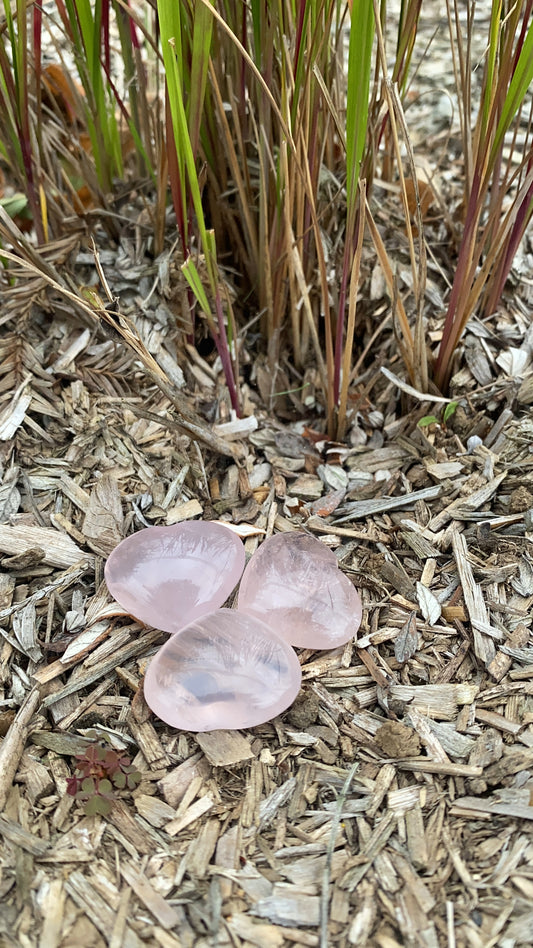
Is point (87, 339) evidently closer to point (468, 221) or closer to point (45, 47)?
point (468, 221)

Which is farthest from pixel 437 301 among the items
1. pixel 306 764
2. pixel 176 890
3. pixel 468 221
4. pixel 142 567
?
pixel 176 890

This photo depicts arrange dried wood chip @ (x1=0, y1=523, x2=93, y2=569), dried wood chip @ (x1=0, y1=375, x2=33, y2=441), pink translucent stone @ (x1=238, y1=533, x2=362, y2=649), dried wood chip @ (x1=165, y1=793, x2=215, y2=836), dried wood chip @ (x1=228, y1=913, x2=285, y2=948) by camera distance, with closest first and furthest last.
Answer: dried wood chip @ (x1=228, y1=913, x2=285, y2=948)
dried wood chip @ (x1=165, y1=793, x2=215, y2=836)
pink translucent stone @ (x1=238, y1=533, x2=362, y2=649)
dried wood chip @ (x1=0, y1=523, x2=93, y2=569)
dried wood chip @ (x1=0, y1=375, x2=33, y2=441)

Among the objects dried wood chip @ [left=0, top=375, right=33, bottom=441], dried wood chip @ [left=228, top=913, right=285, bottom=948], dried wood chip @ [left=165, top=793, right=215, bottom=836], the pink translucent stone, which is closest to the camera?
dried wood chip @ [left=228, top=913, right=285, bottom=948]

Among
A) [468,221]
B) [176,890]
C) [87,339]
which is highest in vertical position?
[468,221]

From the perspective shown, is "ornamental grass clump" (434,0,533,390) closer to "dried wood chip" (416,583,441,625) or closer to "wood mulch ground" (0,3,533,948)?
"wood mulch ground" (0,3,533,948)

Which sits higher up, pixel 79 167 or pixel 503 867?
pixel 79 167

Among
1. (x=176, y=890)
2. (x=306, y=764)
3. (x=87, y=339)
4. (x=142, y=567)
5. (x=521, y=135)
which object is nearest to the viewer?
(x=176, y=890)

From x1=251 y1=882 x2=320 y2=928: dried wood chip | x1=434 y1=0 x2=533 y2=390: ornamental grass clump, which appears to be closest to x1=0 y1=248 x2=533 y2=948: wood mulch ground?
x1=251 y1=882 x2=320 y2=928: dried wood chip
